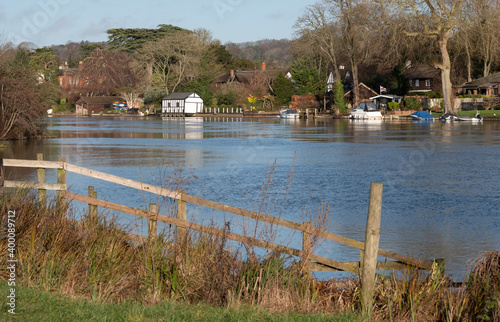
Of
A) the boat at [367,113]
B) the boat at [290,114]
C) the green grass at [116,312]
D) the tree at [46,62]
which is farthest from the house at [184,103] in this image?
the green grass at [116,312]

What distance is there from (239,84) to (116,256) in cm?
11010

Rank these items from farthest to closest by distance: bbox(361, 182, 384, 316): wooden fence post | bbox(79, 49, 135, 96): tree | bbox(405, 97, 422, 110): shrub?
bbox(79, 49, 135, 96): tree
bbox(405, 97, 422, 110): shrub
bbox(361, 182, 384, 316): wooden fence post

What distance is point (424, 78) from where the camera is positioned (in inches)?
3686

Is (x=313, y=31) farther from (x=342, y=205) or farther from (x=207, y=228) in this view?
(x=207, y=228)

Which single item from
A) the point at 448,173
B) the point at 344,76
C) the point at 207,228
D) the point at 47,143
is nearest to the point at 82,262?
the point at 207,228

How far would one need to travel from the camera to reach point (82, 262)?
29.4ft

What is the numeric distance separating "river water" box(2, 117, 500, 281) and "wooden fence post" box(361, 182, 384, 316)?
167 cm

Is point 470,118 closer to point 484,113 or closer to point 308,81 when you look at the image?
point 484,113

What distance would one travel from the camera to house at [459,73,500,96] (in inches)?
3120

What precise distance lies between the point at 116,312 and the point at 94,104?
441 feet

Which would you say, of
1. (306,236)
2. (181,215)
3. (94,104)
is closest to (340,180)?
(181,215)

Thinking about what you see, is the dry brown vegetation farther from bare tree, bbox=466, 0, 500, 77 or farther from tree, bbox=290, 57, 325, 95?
tree, bbox=290, 57, 325, 95

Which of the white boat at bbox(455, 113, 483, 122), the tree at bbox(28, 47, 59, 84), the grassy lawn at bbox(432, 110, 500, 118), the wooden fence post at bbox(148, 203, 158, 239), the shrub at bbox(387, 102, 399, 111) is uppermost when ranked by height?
the tree at bbox(28, 47, 59, 84)

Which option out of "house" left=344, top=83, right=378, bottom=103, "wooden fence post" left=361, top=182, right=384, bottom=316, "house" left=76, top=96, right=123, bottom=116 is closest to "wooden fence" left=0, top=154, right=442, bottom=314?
"wooden fence post" left=361, top=182, right=384, bottom=316
